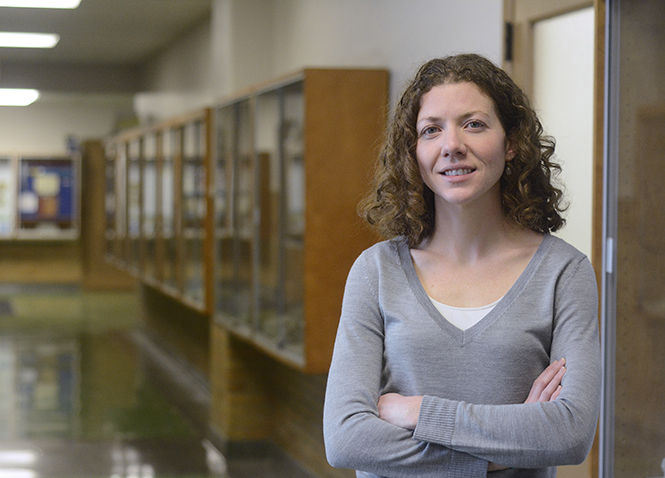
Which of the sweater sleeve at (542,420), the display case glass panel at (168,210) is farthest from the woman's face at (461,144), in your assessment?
the display case glass panel at (168,210)

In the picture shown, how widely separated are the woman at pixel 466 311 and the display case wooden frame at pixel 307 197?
2.77 meters

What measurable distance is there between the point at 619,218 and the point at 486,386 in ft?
5.16

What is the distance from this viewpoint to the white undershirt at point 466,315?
1.65 metres

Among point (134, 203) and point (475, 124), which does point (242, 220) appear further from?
point (134, 203)

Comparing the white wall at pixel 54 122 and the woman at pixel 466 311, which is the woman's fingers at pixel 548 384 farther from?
the white wall at pixel 54 122

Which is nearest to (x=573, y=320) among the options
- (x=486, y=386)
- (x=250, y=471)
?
(x=486, y=386)

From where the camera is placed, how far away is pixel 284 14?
278 inches

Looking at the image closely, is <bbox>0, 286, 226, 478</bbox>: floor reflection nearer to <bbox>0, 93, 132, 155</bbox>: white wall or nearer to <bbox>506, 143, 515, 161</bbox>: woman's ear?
<bbox>506, 143, 515, 161</bbox>: woman's ear

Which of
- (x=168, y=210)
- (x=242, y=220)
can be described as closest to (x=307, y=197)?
(x=242, y=220)

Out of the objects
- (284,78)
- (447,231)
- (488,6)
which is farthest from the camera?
(284,78)

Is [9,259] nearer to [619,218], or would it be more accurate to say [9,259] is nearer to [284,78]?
[284,78]

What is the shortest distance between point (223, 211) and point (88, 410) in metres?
2.21

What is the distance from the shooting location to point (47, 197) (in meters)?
17.6

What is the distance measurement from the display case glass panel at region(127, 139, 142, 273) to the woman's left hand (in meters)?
9.26
